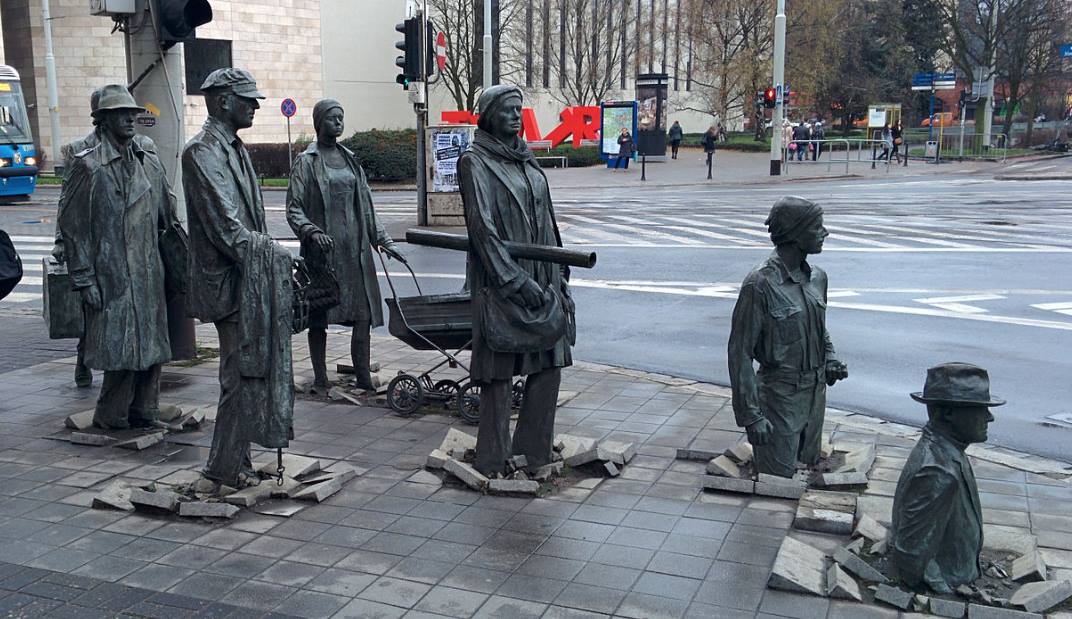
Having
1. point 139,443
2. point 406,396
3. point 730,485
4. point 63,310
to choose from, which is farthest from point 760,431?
point 63,310

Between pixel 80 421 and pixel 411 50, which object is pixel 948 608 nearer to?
pixel 80 421

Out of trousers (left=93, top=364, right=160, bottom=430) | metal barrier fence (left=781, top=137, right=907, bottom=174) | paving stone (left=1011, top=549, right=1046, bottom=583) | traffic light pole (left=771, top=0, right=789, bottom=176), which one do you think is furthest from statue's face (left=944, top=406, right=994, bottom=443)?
metal barrier fence (left=781, top=137, right=907, bottom=174)

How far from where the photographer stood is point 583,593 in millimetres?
4719

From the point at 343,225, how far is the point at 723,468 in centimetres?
383

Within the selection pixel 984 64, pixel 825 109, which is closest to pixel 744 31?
pixel 984 64

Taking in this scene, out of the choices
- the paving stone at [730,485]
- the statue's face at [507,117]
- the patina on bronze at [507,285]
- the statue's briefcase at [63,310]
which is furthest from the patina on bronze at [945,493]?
the statue's briefcase at [63,310]

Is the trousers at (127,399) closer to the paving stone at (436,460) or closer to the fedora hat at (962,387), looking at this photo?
the paving stone at (436,460)

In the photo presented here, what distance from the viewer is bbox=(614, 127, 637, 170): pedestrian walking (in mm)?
43094

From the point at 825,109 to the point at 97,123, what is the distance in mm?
68453

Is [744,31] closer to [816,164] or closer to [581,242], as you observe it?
[816,164]

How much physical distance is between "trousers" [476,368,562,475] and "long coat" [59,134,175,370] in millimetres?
2397

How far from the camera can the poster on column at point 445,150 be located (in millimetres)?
21609

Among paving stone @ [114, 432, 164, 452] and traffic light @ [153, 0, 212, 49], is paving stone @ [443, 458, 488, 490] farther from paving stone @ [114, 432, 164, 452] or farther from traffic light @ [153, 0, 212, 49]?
traffic light @ [153, 0, 212, 49]

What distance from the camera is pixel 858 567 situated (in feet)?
15.8
